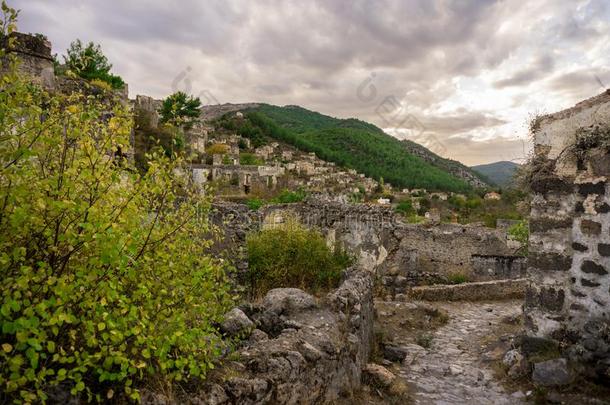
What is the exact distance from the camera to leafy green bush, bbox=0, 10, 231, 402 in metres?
2.09

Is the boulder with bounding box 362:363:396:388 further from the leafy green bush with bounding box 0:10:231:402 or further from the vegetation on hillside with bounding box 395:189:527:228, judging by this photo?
the vegetation on hillside with bounding box 395:189:527:228

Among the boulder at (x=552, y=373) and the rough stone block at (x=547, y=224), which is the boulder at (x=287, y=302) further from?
the rough stone block at (x=547, y=224)

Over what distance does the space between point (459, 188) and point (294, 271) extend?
3224 inches

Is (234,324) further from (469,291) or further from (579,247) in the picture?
(469,291)

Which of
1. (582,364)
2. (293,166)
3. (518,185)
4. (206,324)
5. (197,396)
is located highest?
(293,166)

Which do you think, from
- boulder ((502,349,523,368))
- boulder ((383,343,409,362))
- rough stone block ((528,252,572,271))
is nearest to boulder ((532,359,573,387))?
boulder ((502,349,523,368))

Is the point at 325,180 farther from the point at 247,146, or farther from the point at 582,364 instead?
the point at 582,364

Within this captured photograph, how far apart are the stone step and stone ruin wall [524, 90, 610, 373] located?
5.66 metres

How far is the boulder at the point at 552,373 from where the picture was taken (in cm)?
500

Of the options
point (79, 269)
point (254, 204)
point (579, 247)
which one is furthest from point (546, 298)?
point (254, 204)

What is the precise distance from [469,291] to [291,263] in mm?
5942

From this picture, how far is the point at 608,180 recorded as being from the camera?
5172 mm

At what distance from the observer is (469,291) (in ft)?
37.7

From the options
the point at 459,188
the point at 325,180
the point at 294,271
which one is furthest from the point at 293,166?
the point at 294,271
